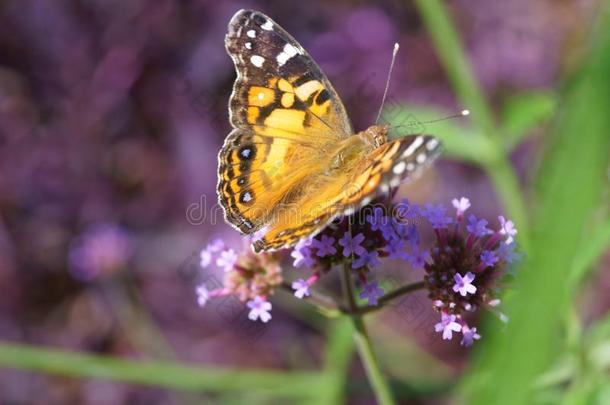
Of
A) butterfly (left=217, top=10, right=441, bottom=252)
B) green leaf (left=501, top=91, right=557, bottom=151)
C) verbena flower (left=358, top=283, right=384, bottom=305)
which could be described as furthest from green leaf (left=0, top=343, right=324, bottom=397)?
green leaf (left=501, top=91, right=557, bottom=151)

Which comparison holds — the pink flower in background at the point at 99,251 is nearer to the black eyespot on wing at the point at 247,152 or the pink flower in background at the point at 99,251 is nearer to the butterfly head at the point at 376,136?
the black eyespot on wing at the point at 247,152

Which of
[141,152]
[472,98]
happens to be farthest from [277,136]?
[141,152]

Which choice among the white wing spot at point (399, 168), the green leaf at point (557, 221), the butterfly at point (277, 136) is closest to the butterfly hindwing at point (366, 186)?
the white wing spot at point (399, 168)

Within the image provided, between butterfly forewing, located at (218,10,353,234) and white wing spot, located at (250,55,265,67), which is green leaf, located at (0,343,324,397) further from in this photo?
white wing spot, located at (250,55,265,67)

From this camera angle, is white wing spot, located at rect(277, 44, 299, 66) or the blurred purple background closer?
white wing spot, located at rect(277, 44, 299, 66)

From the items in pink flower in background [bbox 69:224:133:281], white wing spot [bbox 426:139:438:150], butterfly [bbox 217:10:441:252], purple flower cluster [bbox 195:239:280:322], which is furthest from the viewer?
pink flower in background [bbox 69:224:133:281]

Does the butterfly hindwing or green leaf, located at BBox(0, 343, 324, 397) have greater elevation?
the butterfly hindwing

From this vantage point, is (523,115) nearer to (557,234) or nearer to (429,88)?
(429,88)
